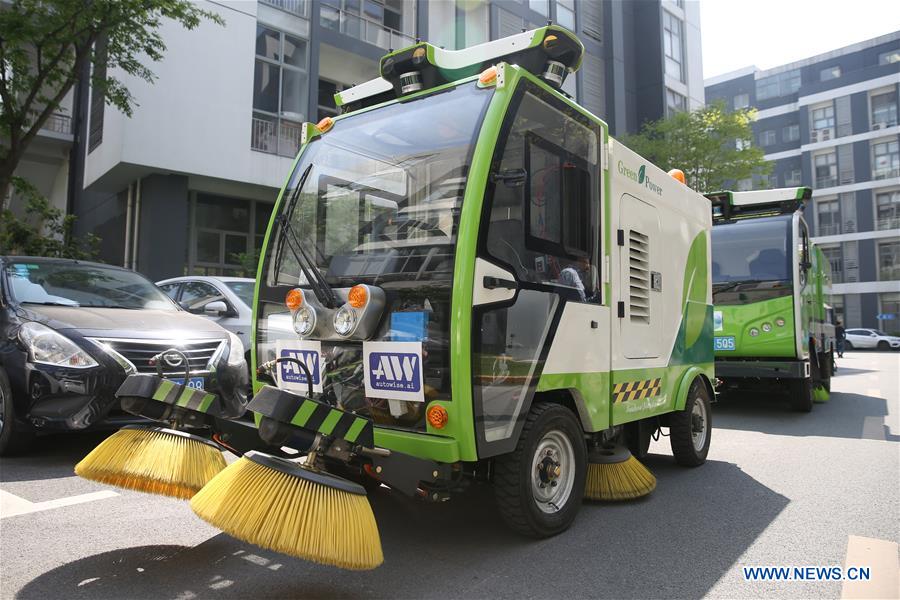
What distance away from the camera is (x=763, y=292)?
9.01m

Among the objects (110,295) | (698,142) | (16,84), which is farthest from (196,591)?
(698,142)

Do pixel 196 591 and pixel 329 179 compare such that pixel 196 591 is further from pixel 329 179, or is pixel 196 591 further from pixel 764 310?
pixel 764 310

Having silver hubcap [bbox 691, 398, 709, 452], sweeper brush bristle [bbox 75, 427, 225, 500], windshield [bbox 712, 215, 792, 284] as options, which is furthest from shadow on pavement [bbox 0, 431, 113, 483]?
windshield [bbox 712, 215, 792, 284]

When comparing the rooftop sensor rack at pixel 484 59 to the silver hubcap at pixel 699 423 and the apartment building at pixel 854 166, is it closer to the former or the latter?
the silver hubcap at pixel 699 423

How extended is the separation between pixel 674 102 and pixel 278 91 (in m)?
18.6

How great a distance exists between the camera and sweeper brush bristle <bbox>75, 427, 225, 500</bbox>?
126 inches

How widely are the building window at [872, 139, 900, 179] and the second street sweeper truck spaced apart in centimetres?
4819

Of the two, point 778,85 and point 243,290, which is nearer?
point 243,290

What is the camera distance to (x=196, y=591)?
2844mm

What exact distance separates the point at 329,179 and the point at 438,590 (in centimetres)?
243

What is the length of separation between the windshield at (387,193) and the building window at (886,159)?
4953 centimetres

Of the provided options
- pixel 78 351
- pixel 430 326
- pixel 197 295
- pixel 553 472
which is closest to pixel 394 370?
pixel 430 326

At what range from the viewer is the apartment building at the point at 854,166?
42.6 metres

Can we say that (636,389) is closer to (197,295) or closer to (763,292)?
(763,292)
